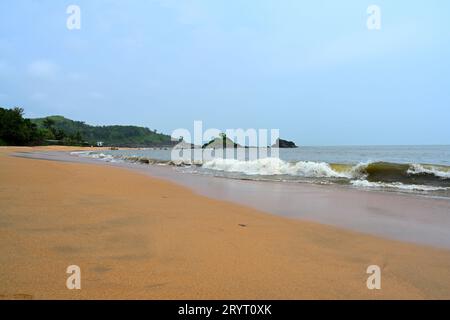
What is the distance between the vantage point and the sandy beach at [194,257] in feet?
6.73

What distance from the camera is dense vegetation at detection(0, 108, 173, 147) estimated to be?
61469mm

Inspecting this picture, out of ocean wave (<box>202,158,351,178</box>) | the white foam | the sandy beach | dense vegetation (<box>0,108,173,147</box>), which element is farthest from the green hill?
the sandy beach

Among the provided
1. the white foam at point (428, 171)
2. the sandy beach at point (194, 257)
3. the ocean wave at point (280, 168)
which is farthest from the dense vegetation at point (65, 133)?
the sandy beach at point (194, 257)

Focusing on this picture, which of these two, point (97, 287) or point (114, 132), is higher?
point (114, 132)

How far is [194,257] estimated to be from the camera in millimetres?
2625

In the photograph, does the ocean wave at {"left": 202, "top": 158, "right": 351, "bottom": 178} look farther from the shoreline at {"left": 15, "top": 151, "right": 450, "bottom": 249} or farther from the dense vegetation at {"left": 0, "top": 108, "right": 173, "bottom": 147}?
the dense vegetation at {"left": 0, "top": 108, "right": 173, "bottom": 147}

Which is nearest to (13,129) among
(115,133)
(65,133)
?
(65,133)

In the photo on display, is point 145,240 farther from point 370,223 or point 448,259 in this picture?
point 370,223

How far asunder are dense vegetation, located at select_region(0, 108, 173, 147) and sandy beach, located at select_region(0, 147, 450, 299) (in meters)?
68.3

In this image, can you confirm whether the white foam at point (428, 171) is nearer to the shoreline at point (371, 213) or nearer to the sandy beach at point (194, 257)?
the shoreline at point (371, 213)
